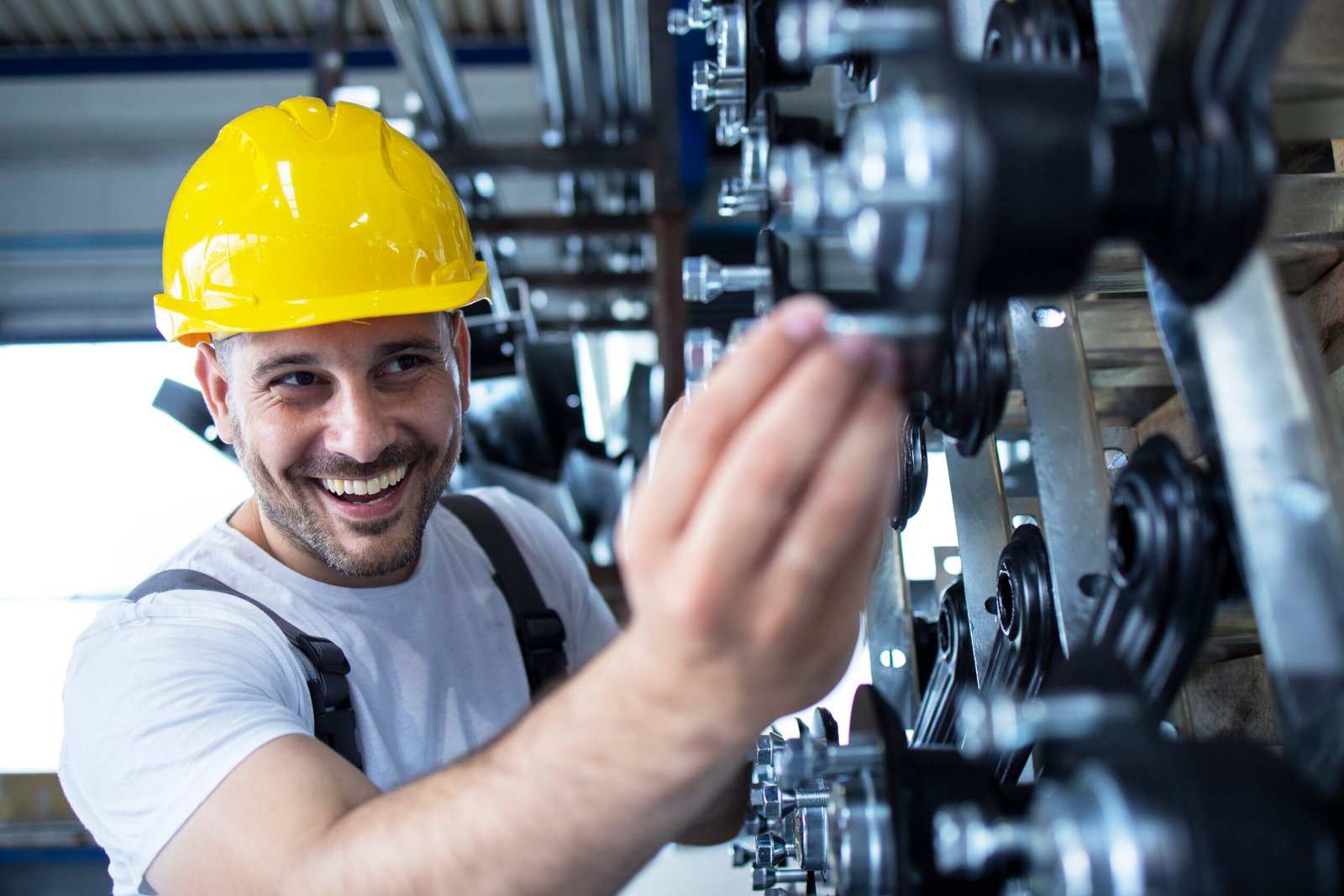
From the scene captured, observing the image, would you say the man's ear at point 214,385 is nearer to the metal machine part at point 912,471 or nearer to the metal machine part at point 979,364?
the metal machine part at point 912,471

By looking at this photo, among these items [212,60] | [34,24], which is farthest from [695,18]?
[34,24]

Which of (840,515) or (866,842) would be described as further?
(866,842)

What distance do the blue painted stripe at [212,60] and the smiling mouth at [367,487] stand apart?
3.56m

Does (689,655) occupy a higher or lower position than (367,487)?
lower

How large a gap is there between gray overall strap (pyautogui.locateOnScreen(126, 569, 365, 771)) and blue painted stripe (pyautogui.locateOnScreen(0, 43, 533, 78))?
373cm

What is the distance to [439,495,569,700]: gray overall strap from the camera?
147cm

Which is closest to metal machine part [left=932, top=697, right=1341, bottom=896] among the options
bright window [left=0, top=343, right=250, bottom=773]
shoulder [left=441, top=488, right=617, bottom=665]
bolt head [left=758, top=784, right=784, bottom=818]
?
bolt head [left=758, top=784, right=784, bottom=818]

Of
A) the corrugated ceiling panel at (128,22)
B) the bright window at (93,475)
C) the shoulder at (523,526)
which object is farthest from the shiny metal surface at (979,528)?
the corrugated ceiling panel at (128,22)

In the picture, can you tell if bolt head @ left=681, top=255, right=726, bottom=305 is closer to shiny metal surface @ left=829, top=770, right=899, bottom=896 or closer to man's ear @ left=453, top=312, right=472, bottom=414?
shiny metal surface @ left=829, top=770, right=899, bottom=896

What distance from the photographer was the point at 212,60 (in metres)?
4.59

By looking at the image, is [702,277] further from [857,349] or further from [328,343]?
[328,343]

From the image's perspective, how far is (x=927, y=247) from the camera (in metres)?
0.41

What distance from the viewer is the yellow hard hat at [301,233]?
1.21 meters

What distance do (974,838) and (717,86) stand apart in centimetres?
77
